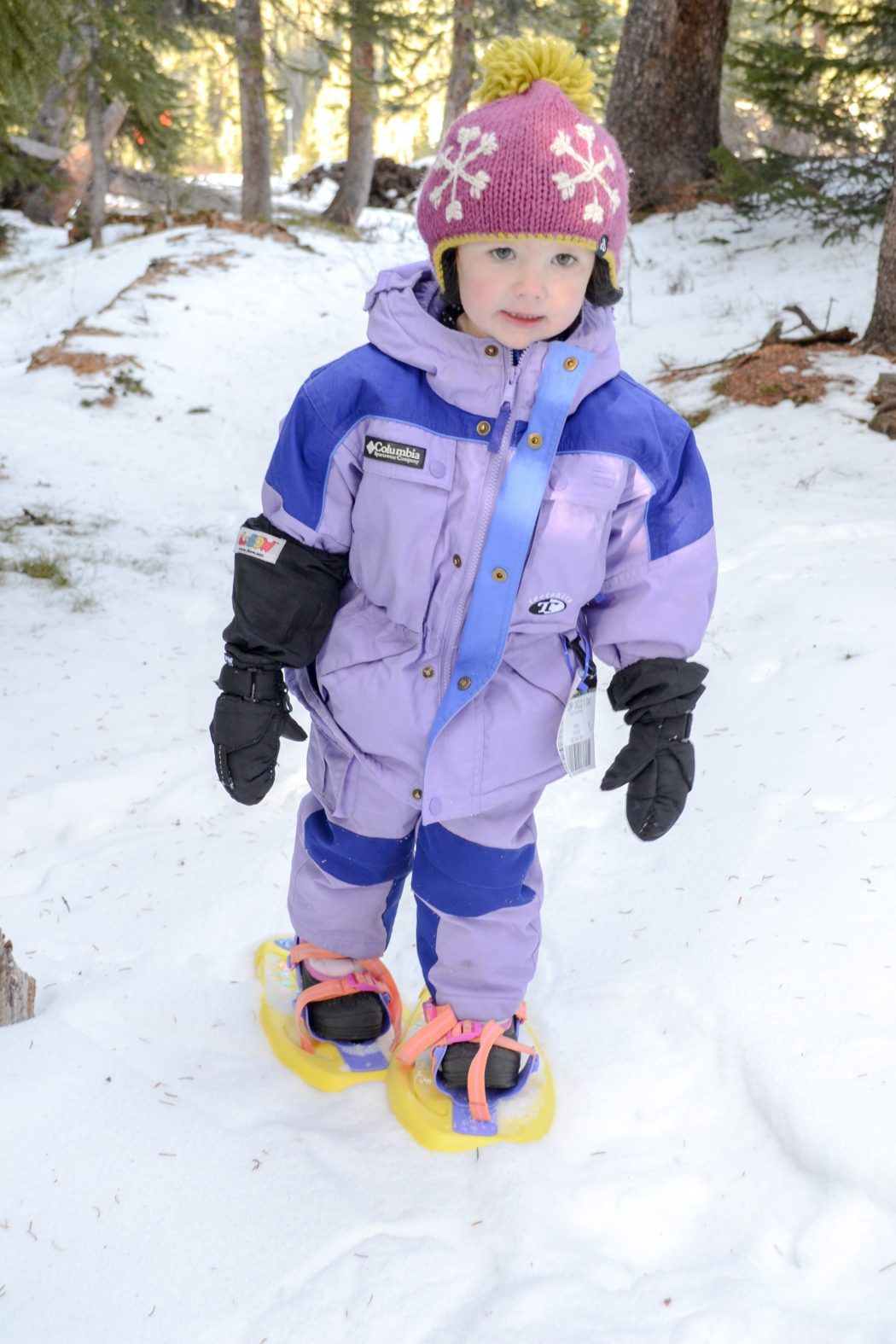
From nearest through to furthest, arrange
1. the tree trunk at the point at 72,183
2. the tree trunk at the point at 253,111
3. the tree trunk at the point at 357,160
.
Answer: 1. the tree trunk at the point at 253,111
2. the tree trunk at the point at 72,183
3. the tree trunk at the point at 357,160

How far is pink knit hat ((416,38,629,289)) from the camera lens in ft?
5.81

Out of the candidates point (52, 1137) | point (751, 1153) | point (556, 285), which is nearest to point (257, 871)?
point (52, 1137)

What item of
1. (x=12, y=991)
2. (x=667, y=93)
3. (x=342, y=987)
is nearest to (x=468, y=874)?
(x=342, y=987)

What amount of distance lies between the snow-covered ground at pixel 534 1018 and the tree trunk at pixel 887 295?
1.63 meters

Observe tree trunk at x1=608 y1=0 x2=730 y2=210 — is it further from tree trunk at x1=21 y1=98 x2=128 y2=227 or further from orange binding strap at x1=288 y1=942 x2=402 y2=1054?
orange binding strap at x1=288 y1=942 x2=402 y2=1054

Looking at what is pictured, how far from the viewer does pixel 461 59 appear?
15547 mm

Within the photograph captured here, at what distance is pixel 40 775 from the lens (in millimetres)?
3191

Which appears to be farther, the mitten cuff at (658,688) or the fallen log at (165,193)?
the fallen log at (165,193)

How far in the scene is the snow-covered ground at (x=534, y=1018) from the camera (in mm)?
1740

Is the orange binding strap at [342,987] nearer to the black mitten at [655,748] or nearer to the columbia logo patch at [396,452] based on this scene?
the black mitten at [655,748]

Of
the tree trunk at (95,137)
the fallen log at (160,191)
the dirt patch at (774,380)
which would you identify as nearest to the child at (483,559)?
the dirt patch at (774,380)

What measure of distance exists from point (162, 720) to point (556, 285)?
2.34 meters

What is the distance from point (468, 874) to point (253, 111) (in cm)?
1451

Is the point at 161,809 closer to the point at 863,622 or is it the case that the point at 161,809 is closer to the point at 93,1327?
the point at 93,1327
